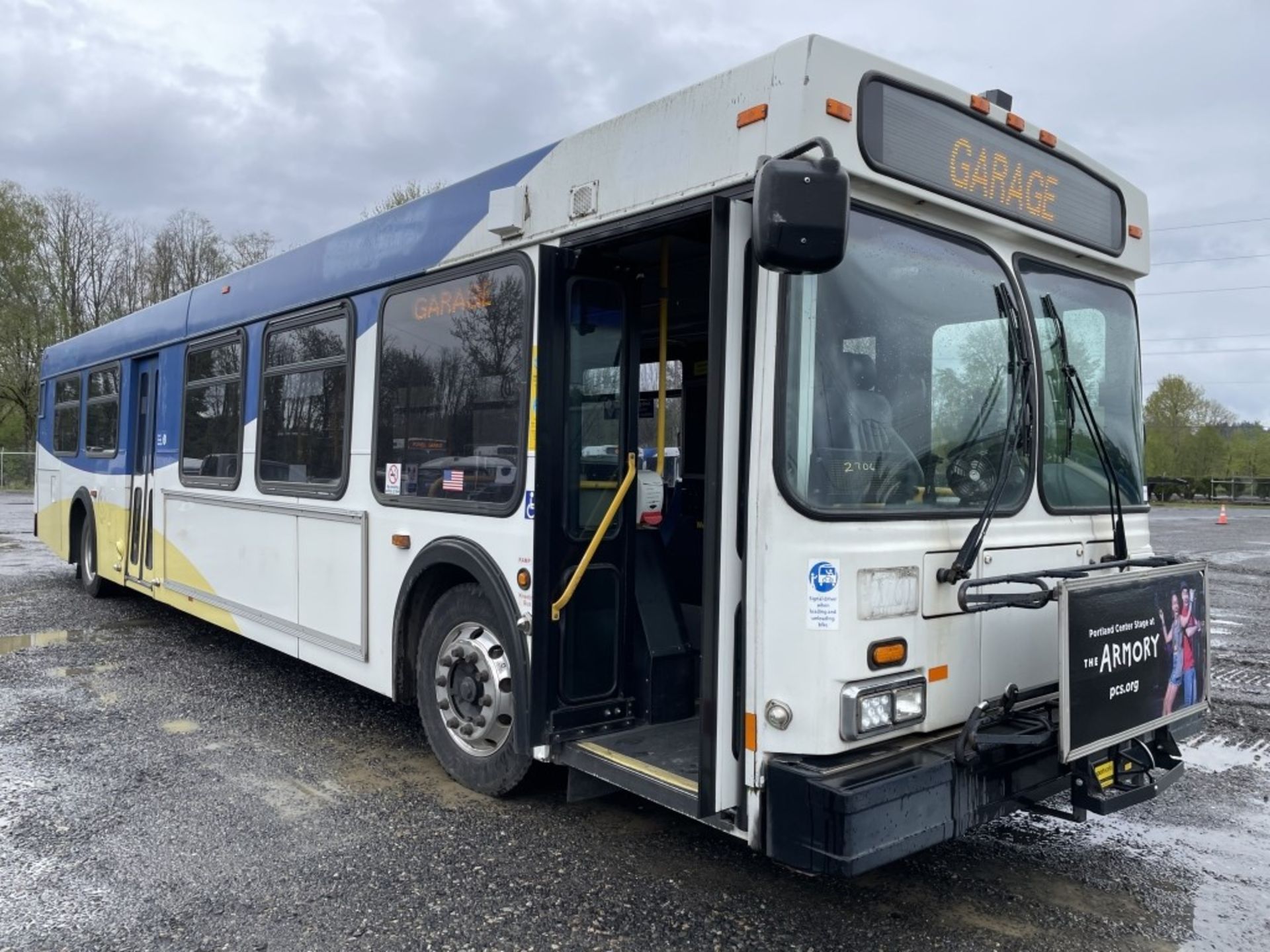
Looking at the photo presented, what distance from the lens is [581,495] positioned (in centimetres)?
415

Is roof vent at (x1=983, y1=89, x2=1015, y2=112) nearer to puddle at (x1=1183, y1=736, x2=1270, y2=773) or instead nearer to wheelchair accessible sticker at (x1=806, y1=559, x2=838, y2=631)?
wheelchair accessible sticker at (x1=806, y1=559, x2=838, y2=631)

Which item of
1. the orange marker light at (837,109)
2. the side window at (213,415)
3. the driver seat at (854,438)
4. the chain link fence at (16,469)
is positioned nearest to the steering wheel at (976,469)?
the driver seat at (854,438)

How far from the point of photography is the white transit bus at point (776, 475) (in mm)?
3111

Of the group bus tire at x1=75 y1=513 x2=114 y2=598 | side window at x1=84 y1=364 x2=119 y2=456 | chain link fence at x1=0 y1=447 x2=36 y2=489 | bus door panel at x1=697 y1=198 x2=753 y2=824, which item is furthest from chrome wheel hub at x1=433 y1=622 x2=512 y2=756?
chain link fence at x1=0 y1=447 x2=36 y2=489

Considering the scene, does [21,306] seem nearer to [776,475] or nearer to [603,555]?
[603,555]

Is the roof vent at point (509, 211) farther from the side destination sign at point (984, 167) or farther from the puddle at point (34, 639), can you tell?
the puddle at point (34, 639)

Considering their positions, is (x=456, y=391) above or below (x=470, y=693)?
above

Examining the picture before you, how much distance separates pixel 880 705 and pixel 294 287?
4474mm

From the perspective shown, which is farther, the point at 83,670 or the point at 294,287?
the point at 83,670

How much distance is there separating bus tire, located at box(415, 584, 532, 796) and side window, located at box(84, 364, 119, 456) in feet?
18.6

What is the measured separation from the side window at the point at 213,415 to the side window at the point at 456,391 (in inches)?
79.0

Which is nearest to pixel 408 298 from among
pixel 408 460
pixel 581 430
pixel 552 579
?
pixel 408 460

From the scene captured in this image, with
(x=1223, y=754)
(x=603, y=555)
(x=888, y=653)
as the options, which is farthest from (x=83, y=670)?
(x=1223, y=754)

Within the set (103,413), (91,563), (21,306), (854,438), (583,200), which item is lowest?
(91,563)
